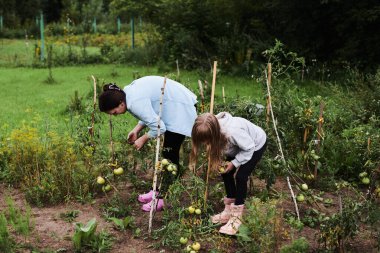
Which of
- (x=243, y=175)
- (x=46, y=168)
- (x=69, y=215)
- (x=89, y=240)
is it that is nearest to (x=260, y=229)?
(x=243, y=175)

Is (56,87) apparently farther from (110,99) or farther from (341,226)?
(341,226)

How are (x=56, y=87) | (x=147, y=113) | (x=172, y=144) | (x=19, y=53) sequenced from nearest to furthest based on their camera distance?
(x=147, y=113), (x=172, y=144), (x=56, y=87), (x=19, y=53)

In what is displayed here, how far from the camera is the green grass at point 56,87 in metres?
7.70

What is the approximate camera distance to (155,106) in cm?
411

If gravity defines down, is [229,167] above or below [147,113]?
below

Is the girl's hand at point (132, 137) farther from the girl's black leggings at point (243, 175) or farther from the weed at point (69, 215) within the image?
the girl's black leggings at point (243, 175)

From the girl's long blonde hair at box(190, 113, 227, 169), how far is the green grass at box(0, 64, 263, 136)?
11.3ft

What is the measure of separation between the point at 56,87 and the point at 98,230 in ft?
22.1

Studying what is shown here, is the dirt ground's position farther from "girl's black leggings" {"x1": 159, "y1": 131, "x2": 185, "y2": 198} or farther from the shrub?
"girl's black leggings" {"x1": 159, "y1": 131, "x2": 185, "y2": 198}

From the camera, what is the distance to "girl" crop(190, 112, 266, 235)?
3605 millimetres

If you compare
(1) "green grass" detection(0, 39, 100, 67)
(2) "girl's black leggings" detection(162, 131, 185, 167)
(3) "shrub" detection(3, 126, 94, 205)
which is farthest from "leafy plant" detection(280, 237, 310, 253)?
(1) "green grass" detection(0, 39, 100, 67)

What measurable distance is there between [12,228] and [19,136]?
3.71 feet

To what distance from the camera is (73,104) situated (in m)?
7.46

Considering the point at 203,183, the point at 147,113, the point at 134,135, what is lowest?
the point at 203,183
